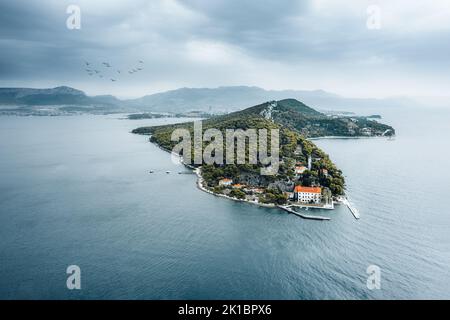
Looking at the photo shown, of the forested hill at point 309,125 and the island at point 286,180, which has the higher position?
the forested hill at point 309,125

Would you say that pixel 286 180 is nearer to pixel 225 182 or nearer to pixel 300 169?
pixel 300 169

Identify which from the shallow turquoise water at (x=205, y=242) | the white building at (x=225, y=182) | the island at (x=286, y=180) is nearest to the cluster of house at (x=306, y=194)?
the island at (x=286, y=180)

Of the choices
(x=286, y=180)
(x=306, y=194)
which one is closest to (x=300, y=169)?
(x=286, y=180)

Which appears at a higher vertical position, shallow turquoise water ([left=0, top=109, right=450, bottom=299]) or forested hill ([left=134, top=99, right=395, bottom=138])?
forested hill ([left=134, top=99, right=395, bottom=138])

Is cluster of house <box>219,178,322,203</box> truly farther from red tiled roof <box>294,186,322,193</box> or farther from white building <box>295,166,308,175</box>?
white building <box>295,166,308,175</box>

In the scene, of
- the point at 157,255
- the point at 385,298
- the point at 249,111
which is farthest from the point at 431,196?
the point at 249,111

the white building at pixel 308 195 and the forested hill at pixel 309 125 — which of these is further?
the forested hill at pixel 309 125

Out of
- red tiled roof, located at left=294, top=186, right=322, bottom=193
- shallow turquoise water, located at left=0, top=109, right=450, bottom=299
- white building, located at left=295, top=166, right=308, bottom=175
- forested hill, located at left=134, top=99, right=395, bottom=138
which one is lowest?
shallow turquoise water, located at left=0, top=109, right=450, bottom=299

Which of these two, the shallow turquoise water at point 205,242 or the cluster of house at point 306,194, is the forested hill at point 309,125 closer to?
the shallow turquoise water at point 205,242

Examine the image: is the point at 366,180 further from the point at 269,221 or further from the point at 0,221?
the point at 0,221

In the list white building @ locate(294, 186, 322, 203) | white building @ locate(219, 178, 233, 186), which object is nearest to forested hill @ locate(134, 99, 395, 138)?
white building @ locate(219, 178, 233, 186)
